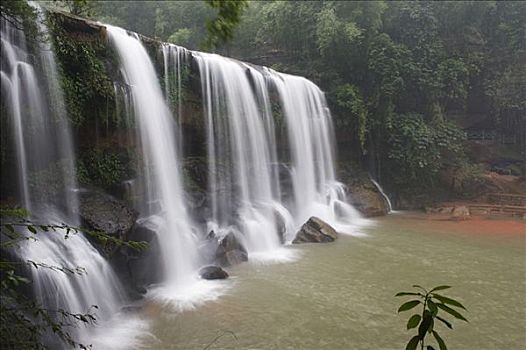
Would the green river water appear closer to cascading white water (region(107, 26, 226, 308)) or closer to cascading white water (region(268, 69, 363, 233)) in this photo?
cascading white water (region(107, 26, 226, 308))

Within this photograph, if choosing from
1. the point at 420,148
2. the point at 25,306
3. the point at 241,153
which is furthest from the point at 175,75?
the point at 420,148

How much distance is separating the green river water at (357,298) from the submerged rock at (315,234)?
1.02ft

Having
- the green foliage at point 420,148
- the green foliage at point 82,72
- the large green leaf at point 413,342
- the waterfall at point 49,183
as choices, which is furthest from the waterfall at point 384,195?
the large green leaf at point 413,342

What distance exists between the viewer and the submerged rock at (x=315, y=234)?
11.4 m

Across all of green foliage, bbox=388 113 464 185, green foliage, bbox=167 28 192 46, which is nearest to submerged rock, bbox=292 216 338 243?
green foliage, bbox=388 113 464 185

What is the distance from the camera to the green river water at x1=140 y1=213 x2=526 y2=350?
5707mm

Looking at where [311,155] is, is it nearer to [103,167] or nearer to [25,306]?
[103,167]

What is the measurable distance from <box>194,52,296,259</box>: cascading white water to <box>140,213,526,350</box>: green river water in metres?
1.63

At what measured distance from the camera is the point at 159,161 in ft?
32.5

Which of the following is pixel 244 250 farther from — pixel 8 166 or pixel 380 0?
pixel 380 0

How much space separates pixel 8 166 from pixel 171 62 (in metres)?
5.33

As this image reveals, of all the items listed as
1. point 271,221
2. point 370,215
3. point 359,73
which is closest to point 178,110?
point 271,221

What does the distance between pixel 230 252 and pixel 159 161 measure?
9.20ft

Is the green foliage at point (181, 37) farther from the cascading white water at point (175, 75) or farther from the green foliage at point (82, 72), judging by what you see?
the green foliage at point (82, 72)
